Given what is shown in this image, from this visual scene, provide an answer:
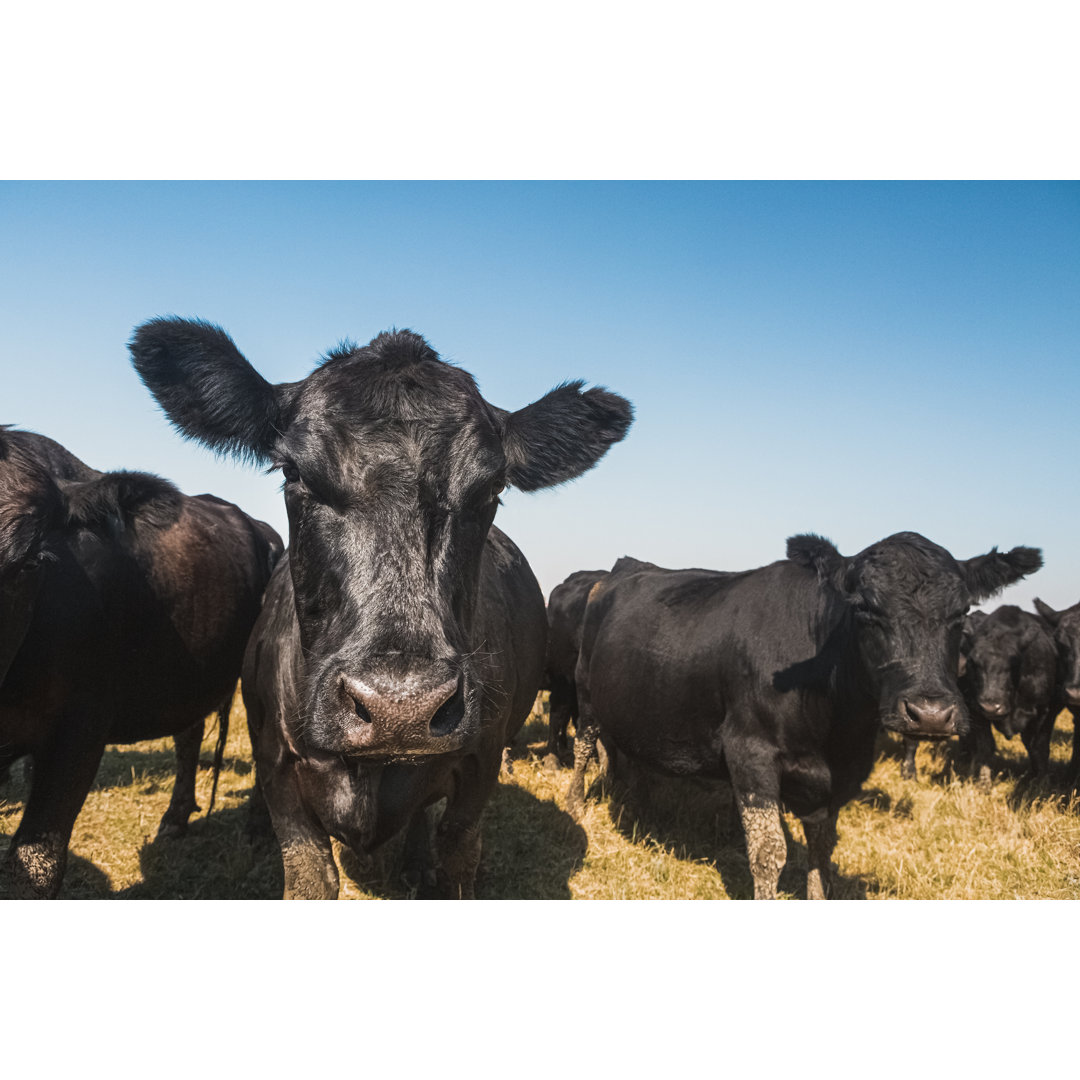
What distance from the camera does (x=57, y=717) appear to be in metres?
3.61

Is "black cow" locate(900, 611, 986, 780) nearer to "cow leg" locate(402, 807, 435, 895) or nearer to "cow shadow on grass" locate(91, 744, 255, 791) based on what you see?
"cow leg" locate(402, 807, 435, 895)

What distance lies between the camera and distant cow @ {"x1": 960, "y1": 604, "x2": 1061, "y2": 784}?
30.5 feet

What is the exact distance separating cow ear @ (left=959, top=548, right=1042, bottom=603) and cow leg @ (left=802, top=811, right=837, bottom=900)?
1672mm

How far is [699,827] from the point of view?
675 centimetres

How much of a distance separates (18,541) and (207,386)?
2.86 feet

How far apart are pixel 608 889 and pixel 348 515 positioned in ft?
12.5

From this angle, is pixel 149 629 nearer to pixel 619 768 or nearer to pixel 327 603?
pixel 327 603

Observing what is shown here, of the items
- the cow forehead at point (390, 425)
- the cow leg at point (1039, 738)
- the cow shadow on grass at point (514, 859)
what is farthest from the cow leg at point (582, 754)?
the cow leg at point (1039, 738)

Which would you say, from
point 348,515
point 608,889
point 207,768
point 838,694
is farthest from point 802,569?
point 207,768

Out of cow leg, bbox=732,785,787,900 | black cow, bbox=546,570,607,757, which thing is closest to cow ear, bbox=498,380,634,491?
cow leg, bbox=732,785,787,900

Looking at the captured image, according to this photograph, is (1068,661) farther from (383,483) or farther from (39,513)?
(39,513)

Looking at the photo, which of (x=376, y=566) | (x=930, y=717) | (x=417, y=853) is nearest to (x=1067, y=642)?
(x=930, y=717)

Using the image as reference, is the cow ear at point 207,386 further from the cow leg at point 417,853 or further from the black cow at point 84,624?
the cow leg at point 417,853

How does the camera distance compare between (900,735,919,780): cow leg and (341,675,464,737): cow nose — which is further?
(900,735,919,780): cow leg
